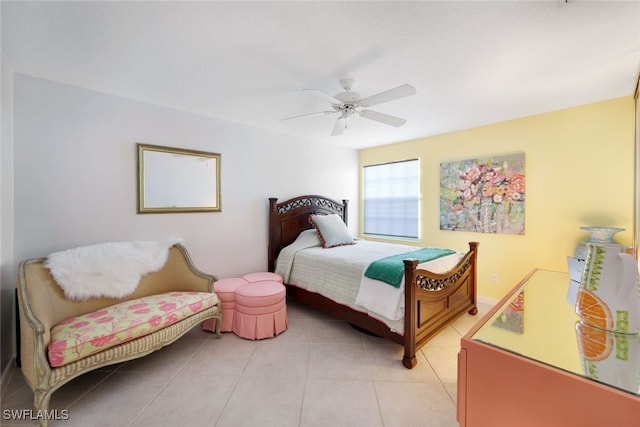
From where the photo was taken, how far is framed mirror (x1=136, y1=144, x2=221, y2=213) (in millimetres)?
2570

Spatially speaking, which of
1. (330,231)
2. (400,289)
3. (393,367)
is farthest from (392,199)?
(393,367)

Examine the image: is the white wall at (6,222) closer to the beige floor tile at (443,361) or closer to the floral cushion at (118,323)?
the floral cushion at (118,323)

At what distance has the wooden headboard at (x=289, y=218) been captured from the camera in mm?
3461

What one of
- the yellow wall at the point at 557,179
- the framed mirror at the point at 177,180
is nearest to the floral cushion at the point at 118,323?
the framed mirror at the point at 177,180

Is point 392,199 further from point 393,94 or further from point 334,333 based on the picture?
point 393,94

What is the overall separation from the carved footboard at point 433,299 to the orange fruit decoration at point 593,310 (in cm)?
99

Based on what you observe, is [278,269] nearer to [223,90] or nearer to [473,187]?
[223,90]

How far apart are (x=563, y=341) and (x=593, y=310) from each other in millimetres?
223

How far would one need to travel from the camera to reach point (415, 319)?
6.63 feet

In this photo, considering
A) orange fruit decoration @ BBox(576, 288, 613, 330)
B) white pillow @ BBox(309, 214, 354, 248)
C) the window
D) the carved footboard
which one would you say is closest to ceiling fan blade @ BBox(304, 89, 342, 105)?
the carved footboard

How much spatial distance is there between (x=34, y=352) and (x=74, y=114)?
6.19ft

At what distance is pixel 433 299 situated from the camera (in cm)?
223

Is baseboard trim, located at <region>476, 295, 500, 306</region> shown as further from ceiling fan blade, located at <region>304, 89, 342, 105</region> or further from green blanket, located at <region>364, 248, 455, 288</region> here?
ceiling fan blade, located at <region>304, 89, 342, 105</region>

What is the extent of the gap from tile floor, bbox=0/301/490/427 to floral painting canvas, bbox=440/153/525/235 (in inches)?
63.3
